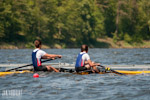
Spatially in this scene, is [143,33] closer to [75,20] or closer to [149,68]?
[75,20]

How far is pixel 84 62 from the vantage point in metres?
17.8

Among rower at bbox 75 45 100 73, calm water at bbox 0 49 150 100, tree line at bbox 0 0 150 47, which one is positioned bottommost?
calm water at bbox 0 49 150 100

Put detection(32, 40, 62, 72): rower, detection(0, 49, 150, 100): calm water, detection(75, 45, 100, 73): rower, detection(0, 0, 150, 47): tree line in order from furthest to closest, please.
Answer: detection(0, 0, 150, 47): tree line → detection(32, 40, 62, 72): rower → detection(75, 45, 100, 73): rower → detection(0, 49, 150, 100): calm water

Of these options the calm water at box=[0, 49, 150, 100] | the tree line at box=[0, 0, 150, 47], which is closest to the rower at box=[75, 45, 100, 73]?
the calm water at box=[0, 49, 150, 100]

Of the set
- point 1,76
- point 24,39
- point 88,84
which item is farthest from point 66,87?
point 24,39

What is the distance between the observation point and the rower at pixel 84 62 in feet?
57.0

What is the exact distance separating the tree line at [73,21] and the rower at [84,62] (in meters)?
54.7

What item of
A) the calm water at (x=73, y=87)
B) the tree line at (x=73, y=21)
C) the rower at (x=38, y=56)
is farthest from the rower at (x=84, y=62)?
the tree line at (x=73, y=21)

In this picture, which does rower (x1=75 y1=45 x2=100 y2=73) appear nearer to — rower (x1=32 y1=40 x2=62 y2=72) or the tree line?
rower (x1=32 y1=40 x2=62 y2=72)

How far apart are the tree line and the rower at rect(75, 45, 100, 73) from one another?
54698 mm

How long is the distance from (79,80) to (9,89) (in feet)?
12.7

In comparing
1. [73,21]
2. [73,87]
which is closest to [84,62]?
[73,87]

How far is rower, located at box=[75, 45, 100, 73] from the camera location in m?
17.4

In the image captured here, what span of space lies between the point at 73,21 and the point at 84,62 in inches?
2974
